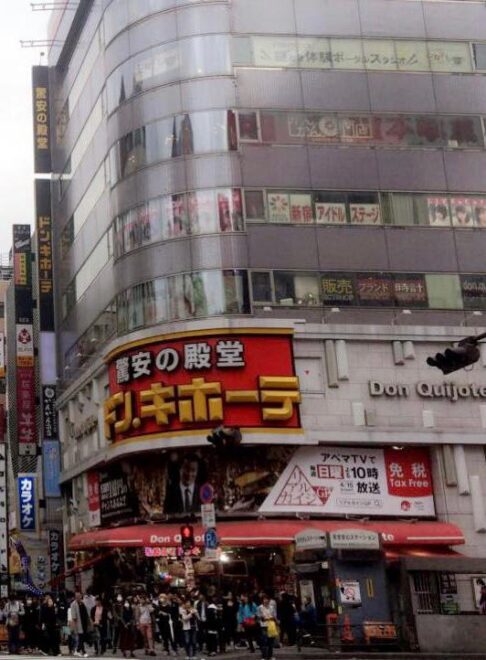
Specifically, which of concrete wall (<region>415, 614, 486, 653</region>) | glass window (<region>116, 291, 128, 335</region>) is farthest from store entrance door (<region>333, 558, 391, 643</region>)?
glass window (<region>116, 291, 128, 335</region>)

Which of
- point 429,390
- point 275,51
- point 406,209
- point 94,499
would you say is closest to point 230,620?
point 429,390

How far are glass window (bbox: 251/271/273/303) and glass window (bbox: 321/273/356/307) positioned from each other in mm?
2191

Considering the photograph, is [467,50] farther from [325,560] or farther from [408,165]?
[325,560]

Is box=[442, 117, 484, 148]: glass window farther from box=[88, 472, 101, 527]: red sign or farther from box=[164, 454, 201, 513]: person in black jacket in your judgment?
box=[88, 472, 101, 527]: red sign

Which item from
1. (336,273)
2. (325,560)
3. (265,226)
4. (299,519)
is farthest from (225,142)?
(325,560)

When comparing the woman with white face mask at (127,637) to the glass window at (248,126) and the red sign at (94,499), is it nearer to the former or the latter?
the red sign at (94,499)

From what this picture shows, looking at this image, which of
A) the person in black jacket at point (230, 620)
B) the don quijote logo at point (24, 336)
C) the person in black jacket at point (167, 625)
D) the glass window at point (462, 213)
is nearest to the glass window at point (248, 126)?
the glass window at point (462, 213)

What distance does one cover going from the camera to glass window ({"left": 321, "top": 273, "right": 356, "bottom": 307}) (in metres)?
40.5

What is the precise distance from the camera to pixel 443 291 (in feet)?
137

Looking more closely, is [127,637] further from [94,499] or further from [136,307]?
[94,499]

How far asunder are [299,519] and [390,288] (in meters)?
10.1

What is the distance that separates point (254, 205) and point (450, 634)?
1939 centimetres

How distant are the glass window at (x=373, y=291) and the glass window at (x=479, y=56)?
11396mm

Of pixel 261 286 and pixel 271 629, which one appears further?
pixel 261 286
